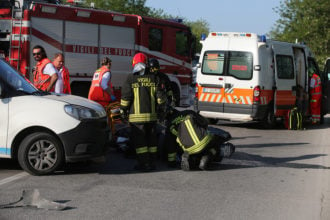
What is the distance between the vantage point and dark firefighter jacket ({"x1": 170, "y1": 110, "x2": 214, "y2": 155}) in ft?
26.6

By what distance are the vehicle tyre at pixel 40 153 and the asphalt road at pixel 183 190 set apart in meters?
0.14

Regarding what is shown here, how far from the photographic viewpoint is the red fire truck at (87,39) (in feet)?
45.3

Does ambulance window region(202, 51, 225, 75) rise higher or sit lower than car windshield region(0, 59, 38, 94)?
higher

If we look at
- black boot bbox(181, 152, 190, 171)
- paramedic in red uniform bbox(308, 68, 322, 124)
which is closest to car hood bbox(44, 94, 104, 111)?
black boot bbox(181, 152, 190, 171)

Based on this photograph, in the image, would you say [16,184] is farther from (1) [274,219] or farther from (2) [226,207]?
(1) [274,219]

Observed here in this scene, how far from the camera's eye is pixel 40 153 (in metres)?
7.23

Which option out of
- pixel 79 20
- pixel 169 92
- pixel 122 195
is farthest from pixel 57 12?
pixel 122 195

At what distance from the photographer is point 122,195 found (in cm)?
642

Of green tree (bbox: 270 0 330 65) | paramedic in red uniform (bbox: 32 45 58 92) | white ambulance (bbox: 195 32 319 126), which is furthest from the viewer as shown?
green tree (bbox: 270 0 330 65)

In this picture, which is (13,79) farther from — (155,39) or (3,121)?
(155,39)

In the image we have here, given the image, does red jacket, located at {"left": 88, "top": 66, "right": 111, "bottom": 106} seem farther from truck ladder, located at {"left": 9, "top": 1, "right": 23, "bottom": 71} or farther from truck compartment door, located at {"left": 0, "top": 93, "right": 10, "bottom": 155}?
truck ladder, located at {"left": 9, "top": 1, "right": 23, "bottom": 71}

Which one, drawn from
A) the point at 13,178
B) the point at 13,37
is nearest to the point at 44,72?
the point at 13,178

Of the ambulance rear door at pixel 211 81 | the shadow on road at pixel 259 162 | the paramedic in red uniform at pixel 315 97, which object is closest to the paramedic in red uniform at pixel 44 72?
the shadow on road at pixel 259 162

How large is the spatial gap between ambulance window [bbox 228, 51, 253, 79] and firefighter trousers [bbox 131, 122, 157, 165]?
6.21 metres
